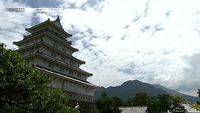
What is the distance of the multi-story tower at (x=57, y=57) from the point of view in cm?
4850

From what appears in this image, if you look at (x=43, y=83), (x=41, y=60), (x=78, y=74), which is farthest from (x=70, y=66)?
(x=43, y=83)

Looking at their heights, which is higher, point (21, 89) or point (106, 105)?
point (106, 105)

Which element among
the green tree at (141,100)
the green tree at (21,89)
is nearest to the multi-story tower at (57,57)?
the green tree at (21,89)

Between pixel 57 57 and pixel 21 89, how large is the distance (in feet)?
125

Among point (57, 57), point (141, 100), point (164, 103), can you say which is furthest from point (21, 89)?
point (164, 103)

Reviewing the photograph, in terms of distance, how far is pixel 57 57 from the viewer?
54344 millimetres

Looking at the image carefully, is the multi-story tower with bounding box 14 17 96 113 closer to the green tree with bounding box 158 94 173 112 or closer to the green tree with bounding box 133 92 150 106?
the green tree with bounding box 133 92 150 106

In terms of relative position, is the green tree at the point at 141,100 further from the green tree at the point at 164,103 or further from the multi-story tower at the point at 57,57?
the multi-story tower at the point at 57,57

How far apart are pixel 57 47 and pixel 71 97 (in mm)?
10471

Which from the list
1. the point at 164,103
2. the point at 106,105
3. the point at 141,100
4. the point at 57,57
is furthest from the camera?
the point at 164,103

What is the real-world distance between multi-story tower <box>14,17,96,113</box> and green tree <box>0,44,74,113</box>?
27.9 metres

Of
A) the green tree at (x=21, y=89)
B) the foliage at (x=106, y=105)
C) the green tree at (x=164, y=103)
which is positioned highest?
the green tree at (x=164, y=103)

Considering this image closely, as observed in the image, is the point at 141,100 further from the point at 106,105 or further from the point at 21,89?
the point at 21,89

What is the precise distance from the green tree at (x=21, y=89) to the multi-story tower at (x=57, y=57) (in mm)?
27889
